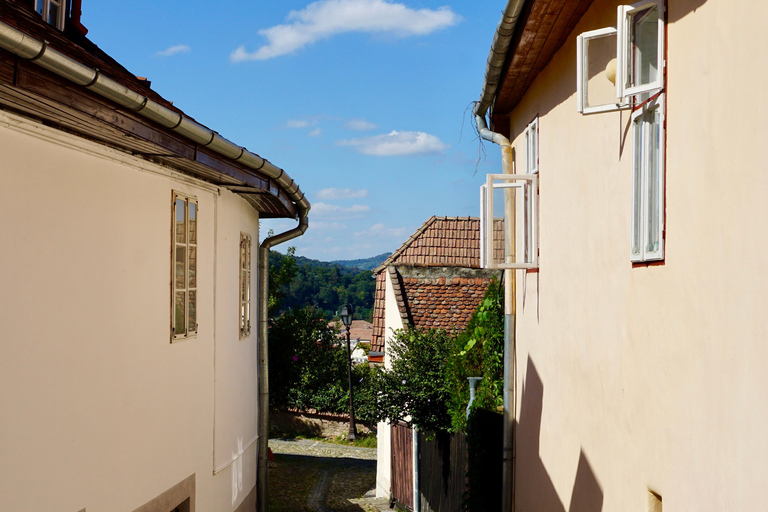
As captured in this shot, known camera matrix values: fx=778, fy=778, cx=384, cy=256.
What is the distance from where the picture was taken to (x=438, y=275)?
18.5 meters

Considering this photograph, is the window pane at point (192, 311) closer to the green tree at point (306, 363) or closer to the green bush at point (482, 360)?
the green bush at point (482, 360)

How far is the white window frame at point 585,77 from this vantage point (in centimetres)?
396

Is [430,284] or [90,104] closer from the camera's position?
[90,104]

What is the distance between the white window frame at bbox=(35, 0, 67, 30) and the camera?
6898 millimetres

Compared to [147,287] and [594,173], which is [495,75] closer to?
[594,173]

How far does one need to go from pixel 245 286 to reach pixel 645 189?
6.83m

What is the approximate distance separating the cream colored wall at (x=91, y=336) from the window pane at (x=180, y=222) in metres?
0.15

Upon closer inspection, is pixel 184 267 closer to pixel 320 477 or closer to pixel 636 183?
pixel 636 183

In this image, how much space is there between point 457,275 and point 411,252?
1.24m

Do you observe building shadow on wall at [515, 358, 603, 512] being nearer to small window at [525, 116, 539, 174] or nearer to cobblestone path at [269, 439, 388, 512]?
small window at [525, 116, 539, 174]

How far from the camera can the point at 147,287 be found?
6.20m

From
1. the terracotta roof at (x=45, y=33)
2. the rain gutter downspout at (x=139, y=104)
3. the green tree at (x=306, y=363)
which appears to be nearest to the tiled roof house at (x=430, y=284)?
the green tree at (x=306, y=363)

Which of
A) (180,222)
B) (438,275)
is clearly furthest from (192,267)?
(438,275)

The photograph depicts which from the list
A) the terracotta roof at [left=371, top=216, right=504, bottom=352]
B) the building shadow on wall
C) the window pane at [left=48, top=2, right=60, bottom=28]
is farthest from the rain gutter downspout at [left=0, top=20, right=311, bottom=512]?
the terracotta roof at [left=371, top=216, right=504, bottom=352]
